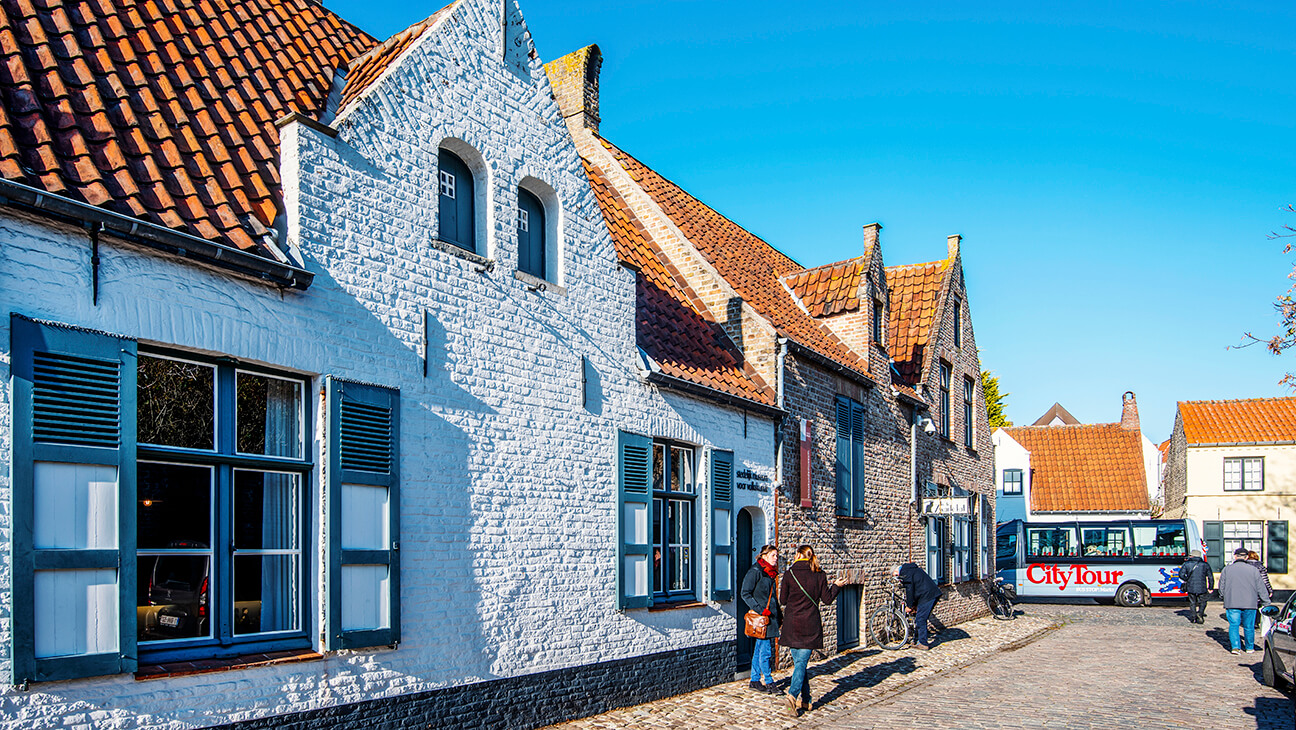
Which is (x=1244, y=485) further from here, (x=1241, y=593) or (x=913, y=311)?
(x=1241, y=593)

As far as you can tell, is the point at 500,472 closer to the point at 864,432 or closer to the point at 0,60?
the point at 0,60

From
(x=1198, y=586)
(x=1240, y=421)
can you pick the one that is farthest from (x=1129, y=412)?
(x=1198, y=586)

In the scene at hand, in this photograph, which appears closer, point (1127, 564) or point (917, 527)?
point (917, 527)

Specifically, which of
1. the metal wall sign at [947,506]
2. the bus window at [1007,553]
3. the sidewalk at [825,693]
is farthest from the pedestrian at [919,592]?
the bus window at [1007,553]

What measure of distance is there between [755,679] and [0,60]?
29.7 feet

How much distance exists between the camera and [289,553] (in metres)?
6.97

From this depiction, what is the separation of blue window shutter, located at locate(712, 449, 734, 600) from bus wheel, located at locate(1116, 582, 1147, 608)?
65.1 feet

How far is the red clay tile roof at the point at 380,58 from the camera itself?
847cm

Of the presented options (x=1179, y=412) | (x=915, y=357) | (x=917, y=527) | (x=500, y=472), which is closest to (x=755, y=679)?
(x=500, y=472)

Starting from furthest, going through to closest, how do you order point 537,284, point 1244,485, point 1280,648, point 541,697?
point 1244,485
point 1280,648
point 537,284
point 541,697

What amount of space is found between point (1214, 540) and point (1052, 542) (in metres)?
10.2

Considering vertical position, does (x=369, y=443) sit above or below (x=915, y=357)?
below

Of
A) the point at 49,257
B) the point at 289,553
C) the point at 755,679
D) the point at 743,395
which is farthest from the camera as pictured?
the point at 743,395

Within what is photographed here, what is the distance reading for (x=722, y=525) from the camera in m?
12.0
